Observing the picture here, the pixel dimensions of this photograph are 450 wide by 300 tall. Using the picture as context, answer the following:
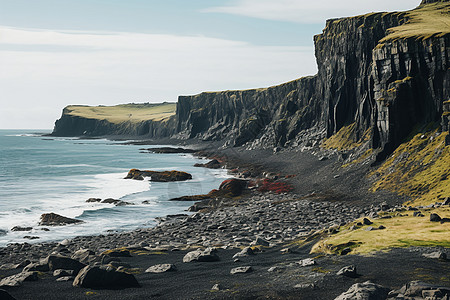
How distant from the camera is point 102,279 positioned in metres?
20.3

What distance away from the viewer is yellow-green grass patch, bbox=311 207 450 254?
2539cm

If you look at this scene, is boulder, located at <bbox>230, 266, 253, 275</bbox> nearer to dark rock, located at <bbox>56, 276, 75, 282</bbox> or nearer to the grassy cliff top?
dark rock, located at <bbox>56, 276, 75, 282</bbox>

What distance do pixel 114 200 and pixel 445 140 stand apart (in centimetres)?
4828

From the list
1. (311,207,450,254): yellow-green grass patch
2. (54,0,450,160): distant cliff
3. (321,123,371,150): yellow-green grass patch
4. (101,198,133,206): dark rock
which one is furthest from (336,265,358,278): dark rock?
(321,123,371,150): yellow-green grass patch

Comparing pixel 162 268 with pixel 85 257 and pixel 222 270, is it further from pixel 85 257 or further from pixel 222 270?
pixel 85 257

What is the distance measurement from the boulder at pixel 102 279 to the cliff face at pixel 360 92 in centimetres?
5535

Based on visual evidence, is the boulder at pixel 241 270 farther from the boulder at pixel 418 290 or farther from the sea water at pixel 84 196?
the sea water at pixel 84 196

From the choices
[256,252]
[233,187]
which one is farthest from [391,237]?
[233,187]

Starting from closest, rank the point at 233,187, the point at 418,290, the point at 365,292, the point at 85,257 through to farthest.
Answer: the point at 418,290 < the point at 365,292 < the point at 85,257 < the point at 233,187

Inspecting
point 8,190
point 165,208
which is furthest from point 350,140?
point 8,190

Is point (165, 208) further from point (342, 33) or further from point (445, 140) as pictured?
point (342, 33)

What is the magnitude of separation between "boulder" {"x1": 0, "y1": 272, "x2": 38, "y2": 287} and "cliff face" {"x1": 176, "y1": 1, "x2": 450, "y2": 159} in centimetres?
5740

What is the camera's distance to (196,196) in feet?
214

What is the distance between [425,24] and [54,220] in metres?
73.9
